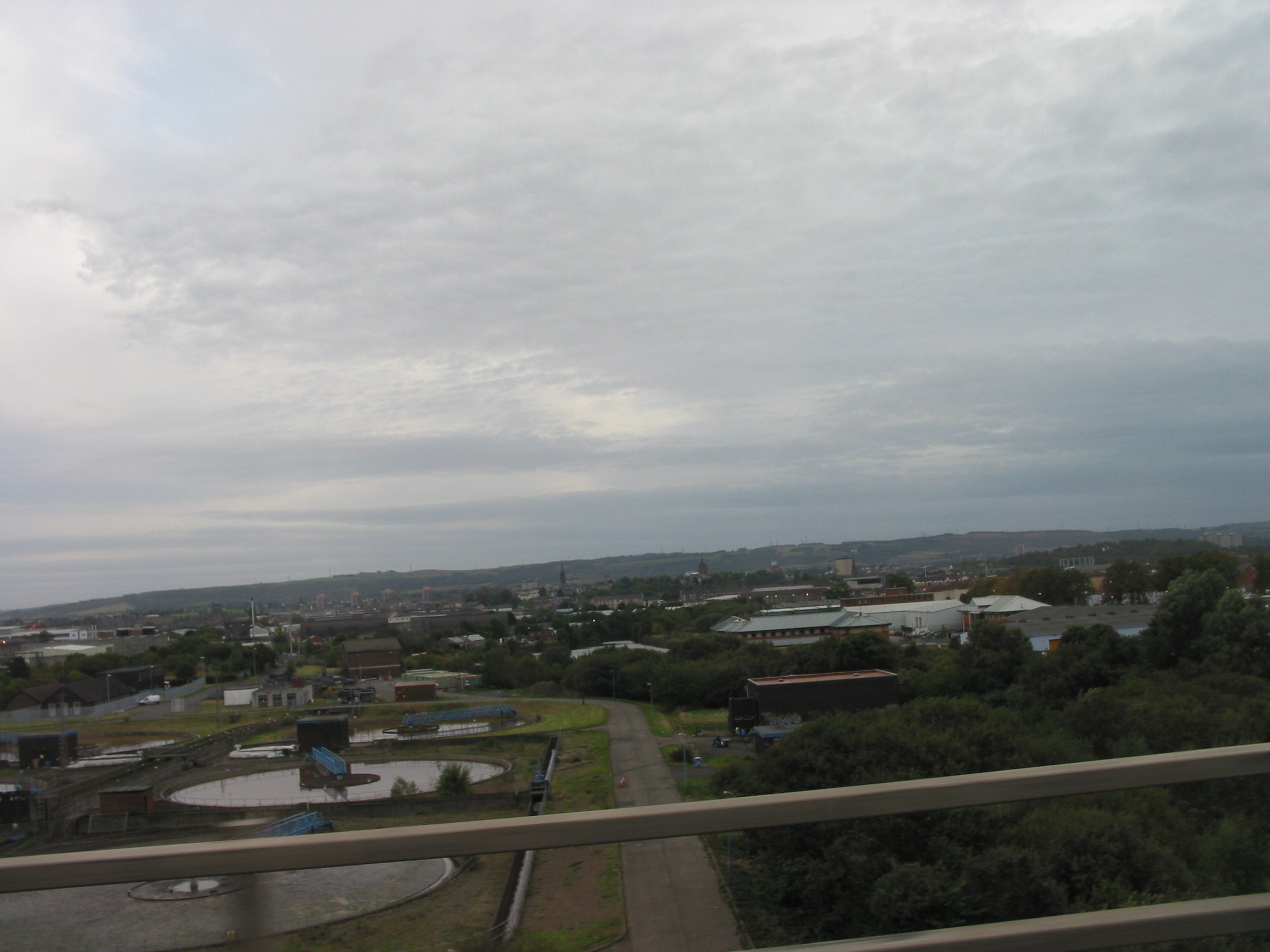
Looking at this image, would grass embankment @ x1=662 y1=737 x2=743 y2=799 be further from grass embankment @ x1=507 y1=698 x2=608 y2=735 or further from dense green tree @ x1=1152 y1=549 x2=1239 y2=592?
dense green tree @ x1=1152 y1=549 x2=1239 y2=592

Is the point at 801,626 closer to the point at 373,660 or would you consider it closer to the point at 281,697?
the point at 281,697

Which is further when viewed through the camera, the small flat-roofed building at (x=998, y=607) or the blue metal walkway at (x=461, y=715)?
the small flat-roofed building at (x=998, y=607)

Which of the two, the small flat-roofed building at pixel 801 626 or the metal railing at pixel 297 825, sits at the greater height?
the metal railing at pixel 297 825

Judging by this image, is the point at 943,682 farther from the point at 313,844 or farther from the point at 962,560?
the point at 962,560

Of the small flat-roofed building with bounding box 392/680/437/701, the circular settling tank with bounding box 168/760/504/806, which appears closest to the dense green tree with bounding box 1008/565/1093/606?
the small flat-roofed building with bounding box 392/680/437/701

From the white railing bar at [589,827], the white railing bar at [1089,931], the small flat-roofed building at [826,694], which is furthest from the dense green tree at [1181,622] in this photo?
the white railing bar at [589,827]

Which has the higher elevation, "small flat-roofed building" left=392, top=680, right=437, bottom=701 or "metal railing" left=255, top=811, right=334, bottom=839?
"metal railing" left=255, top=811, right=334, bottom=839

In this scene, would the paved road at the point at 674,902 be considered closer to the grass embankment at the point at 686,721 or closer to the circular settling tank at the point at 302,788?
the circular settling tank at the point at 302,788
